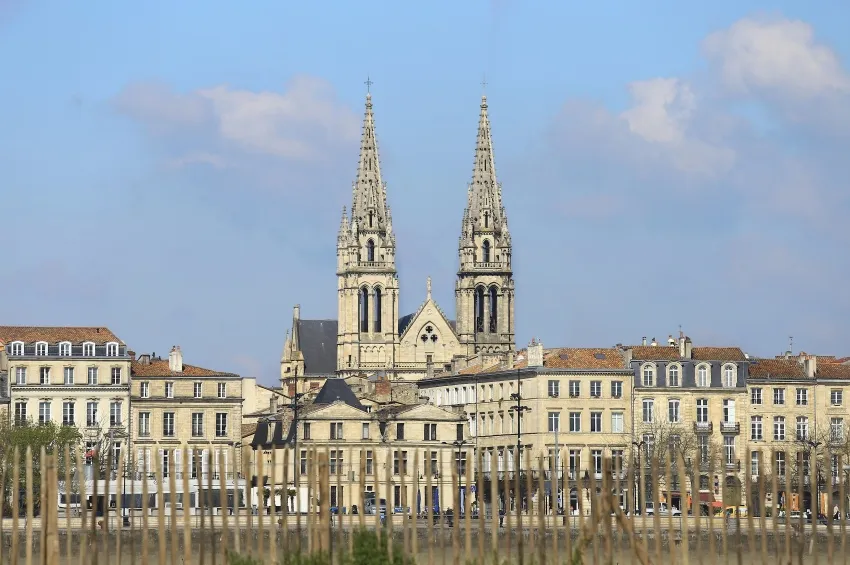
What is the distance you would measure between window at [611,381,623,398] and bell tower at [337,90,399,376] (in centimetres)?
4458

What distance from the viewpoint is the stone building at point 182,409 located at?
4392 inches

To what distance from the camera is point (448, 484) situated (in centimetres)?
10569

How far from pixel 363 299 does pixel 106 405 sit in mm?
49089

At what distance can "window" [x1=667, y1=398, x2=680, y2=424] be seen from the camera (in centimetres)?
11075

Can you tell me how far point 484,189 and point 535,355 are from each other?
5119cm

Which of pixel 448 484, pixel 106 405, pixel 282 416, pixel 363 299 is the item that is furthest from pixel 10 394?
pixel 363 299

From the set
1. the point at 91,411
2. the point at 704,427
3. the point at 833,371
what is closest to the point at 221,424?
the point at 91,411

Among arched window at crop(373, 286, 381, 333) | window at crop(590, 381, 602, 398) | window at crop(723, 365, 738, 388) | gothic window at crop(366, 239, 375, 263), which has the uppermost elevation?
gothic window at crop(366, 239, 375, 263)

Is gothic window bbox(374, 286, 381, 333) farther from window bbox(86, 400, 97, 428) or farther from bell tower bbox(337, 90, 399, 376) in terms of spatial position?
window bbox(86, 400, 97, 428)

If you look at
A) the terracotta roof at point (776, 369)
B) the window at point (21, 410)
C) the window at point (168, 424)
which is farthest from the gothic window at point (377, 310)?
the window at point (21, 410)

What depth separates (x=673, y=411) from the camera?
111 m

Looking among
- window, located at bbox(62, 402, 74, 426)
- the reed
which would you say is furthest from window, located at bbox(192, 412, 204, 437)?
window, located at bbox(62, 402, 74, 426)

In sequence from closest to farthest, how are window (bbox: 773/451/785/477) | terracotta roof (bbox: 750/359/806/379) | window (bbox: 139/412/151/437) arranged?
window (bbox: 773/451/785/477) < window (bbox: 139/412/151/437) < terracotta roof (bbox: 750/359/806/379)

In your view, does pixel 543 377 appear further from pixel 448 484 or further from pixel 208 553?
pixel 208 553
